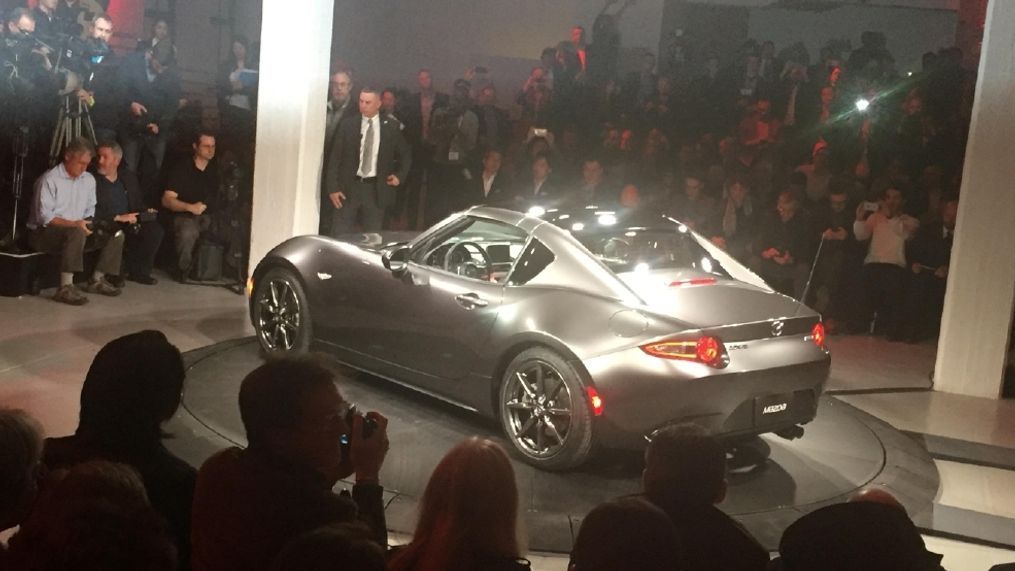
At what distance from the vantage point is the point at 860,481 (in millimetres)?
6070

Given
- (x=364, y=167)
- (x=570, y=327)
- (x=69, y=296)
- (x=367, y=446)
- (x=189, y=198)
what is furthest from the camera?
(x=189, y=198)

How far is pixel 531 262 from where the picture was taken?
20.2 ft

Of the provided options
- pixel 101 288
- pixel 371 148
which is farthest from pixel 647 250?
pixel 101 288

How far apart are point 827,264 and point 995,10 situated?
3164 mm

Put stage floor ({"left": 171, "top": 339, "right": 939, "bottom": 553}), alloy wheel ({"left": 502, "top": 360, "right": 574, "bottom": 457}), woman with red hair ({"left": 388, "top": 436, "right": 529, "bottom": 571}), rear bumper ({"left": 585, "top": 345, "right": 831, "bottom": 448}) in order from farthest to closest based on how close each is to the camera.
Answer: alloy wheel ({"left": 502, "top": 360, "right": 574, "bottom": 457}), rear bumper ({"left": 585, "top": 345, "right": 831, "bottom": 448}), stage floor ({"left": 171, "top": 339, "right": 939, "bottom": 553}), woman with red hair ({"left": 388, "top": 436, "right": 529, "bottom": 571})

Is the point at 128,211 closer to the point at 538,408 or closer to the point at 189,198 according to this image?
the point at 189,198

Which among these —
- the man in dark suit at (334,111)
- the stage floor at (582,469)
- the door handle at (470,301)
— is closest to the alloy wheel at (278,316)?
the stage floor at (582,469)

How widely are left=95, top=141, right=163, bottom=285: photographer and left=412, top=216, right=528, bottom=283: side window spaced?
451 cm

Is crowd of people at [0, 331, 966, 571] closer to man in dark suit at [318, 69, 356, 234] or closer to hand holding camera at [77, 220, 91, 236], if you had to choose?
hand holding camera at [77, 220, 91, 236]

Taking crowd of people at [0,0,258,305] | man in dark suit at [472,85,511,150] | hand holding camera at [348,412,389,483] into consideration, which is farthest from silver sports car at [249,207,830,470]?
man in dark suit at [472,85,511,150]

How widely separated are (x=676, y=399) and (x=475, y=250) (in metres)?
1.95

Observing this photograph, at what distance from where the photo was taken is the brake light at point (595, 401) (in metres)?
5.54

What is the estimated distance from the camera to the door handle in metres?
6.16

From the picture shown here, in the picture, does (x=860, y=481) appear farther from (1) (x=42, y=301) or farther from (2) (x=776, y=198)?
(1) (x=42, y=301)
